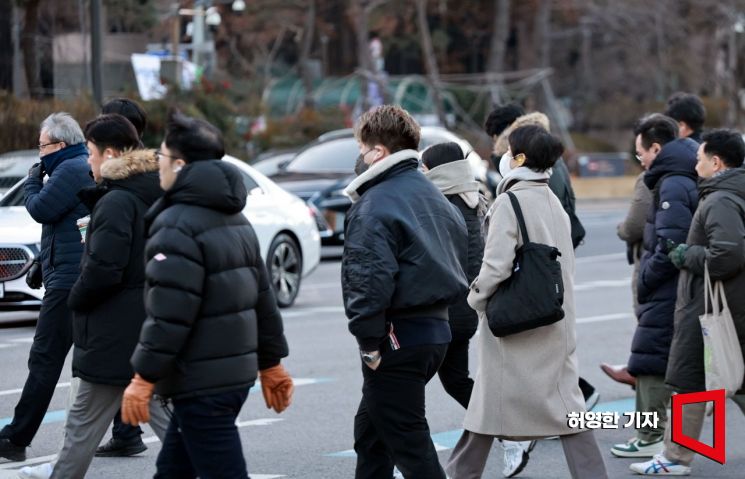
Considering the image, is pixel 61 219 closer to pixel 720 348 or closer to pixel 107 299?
pixel 107 299

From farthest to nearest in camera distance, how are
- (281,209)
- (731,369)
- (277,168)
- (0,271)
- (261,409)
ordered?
(277,168) → (281,209) → (0,271) → (261,409) → (731,369)

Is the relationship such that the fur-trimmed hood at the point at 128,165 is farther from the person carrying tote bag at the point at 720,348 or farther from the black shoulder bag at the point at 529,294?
the person carrying tote bag at the point at 720,348

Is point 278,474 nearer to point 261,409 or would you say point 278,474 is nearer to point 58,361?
point 58,361

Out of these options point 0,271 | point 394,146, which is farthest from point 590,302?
point 394,146

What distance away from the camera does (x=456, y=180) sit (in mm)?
7082

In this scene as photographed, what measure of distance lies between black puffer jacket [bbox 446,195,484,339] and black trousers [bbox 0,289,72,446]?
79.9 inches

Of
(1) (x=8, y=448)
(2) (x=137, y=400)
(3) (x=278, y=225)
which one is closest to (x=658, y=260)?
(2) (x=137, y=400)

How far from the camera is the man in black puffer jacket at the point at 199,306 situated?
194 inches

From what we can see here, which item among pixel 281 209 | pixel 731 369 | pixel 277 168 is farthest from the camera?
pixel 277 168

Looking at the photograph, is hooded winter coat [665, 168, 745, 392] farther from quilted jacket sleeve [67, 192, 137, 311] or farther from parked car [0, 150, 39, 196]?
parked car [0, 150, 39, 196]

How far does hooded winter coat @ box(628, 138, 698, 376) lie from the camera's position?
7375mm

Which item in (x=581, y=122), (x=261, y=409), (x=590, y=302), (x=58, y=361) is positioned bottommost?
(x=581, y=122)

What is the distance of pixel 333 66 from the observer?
56219 millimetres

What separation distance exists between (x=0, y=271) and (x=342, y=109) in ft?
84.4
